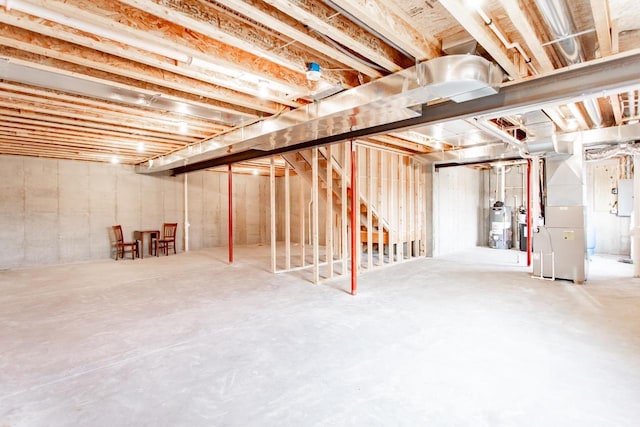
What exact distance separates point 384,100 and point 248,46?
118cm

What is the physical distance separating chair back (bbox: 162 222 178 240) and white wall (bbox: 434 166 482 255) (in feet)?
21.9

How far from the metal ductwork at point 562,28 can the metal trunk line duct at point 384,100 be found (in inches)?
16.5

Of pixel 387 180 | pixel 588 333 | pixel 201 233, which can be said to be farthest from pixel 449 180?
pixel 201 233

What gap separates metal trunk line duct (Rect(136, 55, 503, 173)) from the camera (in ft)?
7.58

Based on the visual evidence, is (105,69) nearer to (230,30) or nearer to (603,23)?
(230,30)

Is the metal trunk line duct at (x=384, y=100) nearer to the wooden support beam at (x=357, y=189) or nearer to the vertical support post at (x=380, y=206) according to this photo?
the wooden support beam at (x=357, y=189)

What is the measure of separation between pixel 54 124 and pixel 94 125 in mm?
476

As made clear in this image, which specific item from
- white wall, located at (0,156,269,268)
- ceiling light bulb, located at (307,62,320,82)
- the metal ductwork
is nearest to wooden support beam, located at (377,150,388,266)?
the metal ductwork

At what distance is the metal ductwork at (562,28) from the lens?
1879mm

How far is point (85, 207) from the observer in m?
7.37

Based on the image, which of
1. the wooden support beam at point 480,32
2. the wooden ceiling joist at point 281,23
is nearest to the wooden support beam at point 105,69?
the wooden ceiling joist at point 281,23

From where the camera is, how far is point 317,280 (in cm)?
497

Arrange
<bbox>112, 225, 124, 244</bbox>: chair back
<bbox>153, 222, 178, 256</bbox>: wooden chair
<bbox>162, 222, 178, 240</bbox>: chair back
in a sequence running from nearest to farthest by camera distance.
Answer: <bbox>112, 225, 124, 244</bbox>: chair back, <bbox>153, 222, 178, 256</bbox>: wooden chair, <bbox>162, 222, 178, 240</bbox>: chair back

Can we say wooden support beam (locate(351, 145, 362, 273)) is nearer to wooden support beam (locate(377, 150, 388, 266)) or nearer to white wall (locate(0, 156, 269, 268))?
wooden support beam (locate(377, 150, 388, 266))
